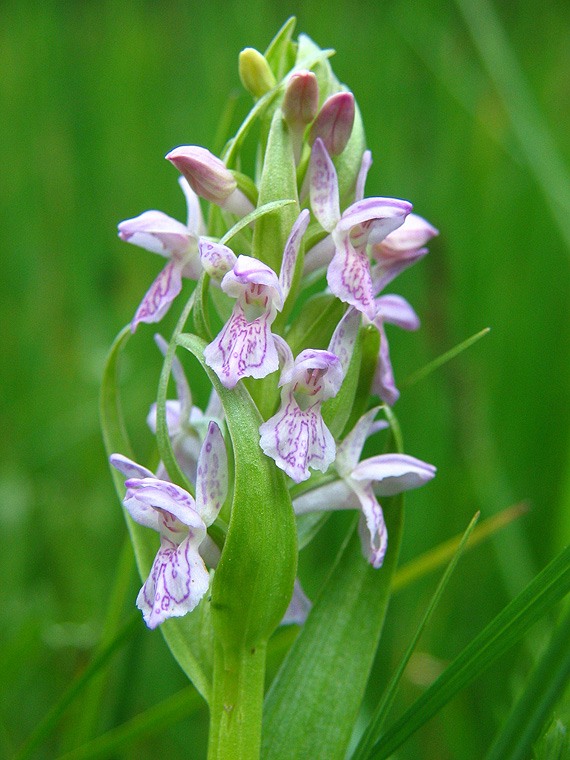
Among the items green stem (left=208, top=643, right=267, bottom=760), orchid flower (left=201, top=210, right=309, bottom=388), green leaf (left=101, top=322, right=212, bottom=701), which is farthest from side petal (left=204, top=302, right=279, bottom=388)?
green stem (left=208, top=643, right=267, bottom=760)

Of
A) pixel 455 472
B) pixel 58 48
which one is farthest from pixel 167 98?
pixel 455 472

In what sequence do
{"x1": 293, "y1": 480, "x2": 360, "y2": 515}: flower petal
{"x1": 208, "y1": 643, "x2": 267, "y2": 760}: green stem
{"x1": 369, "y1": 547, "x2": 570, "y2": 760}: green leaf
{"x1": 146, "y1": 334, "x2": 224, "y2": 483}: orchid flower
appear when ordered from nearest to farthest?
{"x1": 369, "y1": 547, "x2": 570, "y2": 760}: green leaf
{"x1": 208, "y1": 643, "x2": 267, "y2": 760}: green stem
{"x1": 293, "y1": 480, "x2": 360, "y2": 515}: flower petal
{"x1": 146, "y1": 334, "x2": 224, "y2": 483}: orchid flower

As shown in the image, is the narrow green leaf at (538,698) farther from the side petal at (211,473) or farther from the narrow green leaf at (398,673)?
the side petal at (211,473)

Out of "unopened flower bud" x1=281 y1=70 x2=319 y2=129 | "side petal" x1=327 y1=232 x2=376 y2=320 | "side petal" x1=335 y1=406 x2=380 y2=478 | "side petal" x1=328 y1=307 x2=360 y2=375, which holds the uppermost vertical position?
"unopened flower bud" x1=281 y1=70 x2=319 y2=129

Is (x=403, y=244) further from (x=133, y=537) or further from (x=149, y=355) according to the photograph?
(x=149, y=355)

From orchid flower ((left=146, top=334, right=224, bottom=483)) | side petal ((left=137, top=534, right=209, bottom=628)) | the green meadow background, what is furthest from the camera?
the green meadow background

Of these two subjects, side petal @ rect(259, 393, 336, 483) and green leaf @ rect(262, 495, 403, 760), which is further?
green leaf @ rect(262, 495, 403, 760)

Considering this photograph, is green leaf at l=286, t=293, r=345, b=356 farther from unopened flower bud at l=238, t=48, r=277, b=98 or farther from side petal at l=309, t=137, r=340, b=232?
unopened flower bud at l=238, t=48, r=277, b=98

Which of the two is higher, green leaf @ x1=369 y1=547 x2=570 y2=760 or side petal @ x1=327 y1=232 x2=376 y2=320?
side petal @ x1=327 y1=232 x2=376 y2=320
